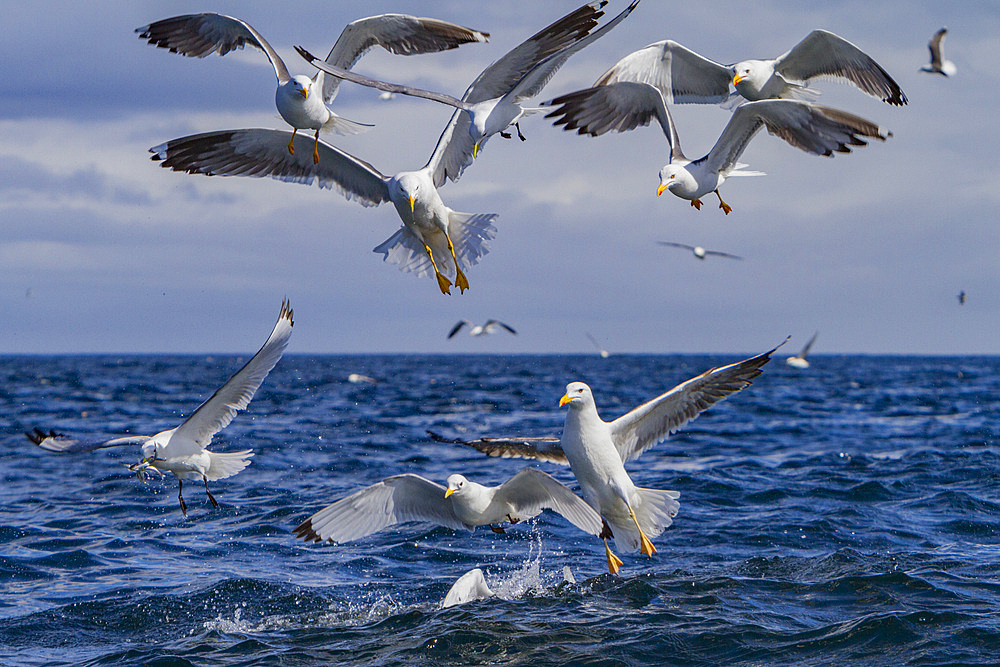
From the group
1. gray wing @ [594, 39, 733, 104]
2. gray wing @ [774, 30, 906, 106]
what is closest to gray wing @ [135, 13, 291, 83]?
gray wing @ [594, 39, 733, 104]

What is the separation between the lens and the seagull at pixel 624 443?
864 cm

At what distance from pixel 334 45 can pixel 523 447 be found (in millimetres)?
4032

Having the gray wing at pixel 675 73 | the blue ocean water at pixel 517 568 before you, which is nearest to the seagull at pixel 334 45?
the gray wing at pixel 675 73

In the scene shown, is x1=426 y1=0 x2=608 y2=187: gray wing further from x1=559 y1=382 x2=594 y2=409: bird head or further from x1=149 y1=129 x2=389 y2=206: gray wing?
x1=559 y1=382 x2=594 y2=409: bird head

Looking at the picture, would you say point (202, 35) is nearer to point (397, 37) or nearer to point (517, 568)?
point (397, 37)

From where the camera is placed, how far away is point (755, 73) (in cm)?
→ 892

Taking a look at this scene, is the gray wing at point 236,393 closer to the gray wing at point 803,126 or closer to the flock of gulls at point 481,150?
the flock of gulls at point 481,150

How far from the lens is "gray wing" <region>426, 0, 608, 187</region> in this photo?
8320mm

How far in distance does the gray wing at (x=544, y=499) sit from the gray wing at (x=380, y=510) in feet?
1.86

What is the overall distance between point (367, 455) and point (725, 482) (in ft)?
23.6

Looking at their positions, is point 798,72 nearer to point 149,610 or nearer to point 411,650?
point 411,650

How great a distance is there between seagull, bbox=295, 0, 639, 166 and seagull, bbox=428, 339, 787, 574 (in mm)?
2185

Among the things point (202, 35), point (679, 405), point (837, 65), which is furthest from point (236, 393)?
point (837, 65)

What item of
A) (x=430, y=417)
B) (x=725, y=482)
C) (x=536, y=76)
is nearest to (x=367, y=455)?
(x=725, y=482)
